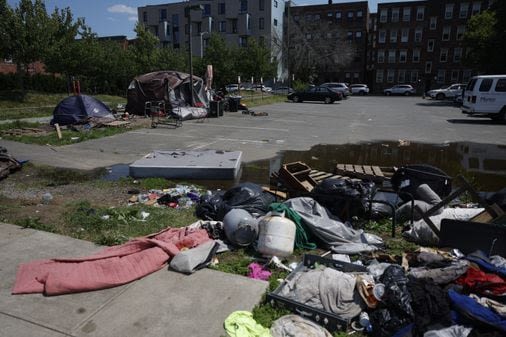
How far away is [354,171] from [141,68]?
30523mm

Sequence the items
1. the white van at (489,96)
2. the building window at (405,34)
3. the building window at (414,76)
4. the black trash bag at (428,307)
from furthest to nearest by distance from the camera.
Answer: the building window at (414,76) → the building window at (405,34) → the white van at (489,96) → the black trash bag at (428,307)

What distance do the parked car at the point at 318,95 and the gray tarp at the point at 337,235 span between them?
3066 cm

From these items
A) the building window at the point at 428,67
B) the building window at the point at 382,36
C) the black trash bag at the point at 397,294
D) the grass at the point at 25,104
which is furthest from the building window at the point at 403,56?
the black trash bag at the point at 397,294

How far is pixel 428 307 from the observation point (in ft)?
10.4

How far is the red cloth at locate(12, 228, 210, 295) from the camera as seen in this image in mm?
3777

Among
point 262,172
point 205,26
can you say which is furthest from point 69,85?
point 205,26

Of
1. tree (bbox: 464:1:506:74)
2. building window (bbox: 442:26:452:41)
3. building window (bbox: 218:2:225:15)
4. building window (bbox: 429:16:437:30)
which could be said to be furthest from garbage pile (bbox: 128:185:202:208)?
building window (bbox: 218:2:225:15)

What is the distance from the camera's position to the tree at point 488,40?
1078 inches

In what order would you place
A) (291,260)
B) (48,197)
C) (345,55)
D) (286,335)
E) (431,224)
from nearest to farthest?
(286,335) → (291,260) → (431,224) → (48,197) → (345,55)

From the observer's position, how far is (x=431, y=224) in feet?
16.4

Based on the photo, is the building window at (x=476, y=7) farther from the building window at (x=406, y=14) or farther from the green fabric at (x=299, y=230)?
the green fabric at (x=299, y=230)

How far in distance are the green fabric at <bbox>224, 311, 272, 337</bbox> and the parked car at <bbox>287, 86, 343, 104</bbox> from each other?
108ft

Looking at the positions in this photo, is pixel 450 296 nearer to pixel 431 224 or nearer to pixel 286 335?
pixel 286 335

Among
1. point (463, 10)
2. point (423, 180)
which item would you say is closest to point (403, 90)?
point (463, 10)
